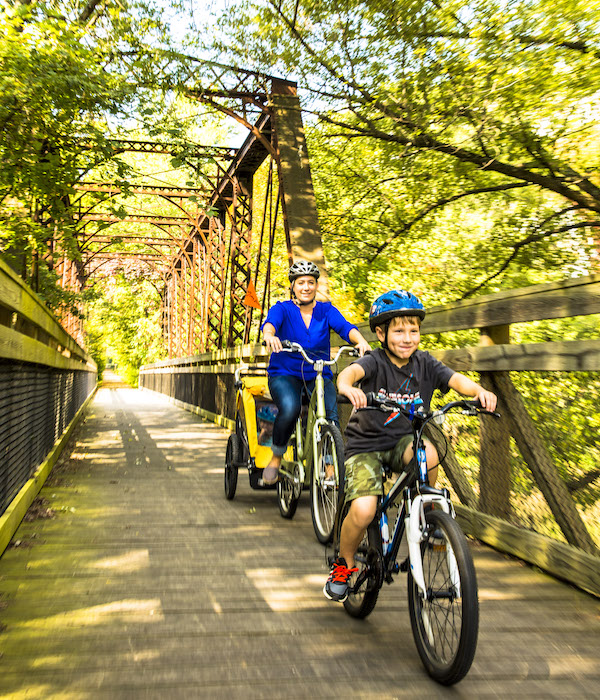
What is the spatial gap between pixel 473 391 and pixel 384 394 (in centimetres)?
36

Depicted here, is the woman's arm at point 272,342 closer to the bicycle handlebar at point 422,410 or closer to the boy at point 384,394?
the boy at point 384,394

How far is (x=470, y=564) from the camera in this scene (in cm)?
239

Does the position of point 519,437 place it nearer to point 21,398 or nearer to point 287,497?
point 287,497

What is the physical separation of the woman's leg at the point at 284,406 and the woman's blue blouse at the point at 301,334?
0.07 m

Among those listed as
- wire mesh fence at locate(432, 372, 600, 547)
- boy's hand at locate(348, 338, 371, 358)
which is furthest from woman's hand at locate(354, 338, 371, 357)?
wire mesh fence at locate(432, 372, 600, 547)

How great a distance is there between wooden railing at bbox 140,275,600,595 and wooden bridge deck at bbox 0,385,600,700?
0.52 ft

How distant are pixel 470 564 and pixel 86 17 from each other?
948 centimetres

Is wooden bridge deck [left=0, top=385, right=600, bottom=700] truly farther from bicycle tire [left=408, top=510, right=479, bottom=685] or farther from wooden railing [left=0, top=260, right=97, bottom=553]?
wooden railing [left=0, top=260, right=97, bottom=553]

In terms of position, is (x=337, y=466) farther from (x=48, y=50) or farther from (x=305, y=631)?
(x=48, y=50)

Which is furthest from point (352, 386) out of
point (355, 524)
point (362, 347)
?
point (362, 347)

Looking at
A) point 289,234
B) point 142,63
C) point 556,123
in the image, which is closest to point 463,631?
point 289,234

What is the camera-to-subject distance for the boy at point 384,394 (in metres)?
3.03

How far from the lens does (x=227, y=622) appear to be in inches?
125

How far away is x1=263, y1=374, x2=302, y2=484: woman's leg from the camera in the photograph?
16.3ft
